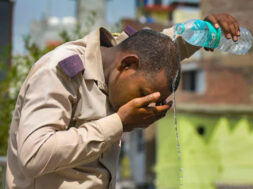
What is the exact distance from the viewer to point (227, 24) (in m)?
2.68

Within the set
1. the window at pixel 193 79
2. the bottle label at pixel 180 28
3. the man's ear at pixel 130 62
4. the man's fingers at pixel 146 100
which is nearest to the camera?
the man's fingers at pixel 146 100

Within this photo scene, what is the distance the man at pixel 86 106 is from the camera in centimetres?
193

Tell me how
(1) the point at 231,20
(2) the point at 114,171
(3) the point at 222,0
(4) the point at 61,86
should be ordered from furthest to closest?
(3) the point at 222,0, (1) the point at 231,20, (2) the point at 114,171, (4) the point at 61,86

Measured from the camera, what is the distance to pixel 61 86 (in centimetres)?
203

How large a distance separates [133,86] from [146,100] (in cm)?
11

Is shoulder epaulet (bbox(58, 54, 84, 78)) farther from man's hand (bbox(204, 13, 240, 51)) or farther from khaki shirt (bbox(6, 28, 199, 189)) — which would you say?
man's hand (bbox(204, 13, 240, 51))

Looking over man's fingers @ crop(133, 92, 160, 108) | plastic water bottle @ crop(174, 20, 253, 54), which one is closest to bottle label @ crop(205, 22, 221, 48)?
plastic water bottle @ crop(174, 20, 253, 54)

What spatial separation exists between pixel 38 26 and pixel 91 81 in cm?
3411

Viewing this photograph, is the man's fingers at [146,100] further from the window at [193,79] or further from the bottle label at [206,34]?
the window at [193,79]

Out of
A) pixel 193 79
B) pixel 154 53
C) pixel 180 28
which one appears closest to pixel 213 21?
pixel 180 28

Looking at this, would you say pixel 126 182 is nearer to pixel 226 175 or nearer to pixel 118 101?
pixel 226 175

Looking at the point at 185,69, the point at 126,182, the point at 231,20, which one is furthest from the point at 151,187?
the point at 231,20

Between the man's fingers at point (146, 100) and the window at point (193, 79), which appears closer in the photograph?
the man's fingers at point (146, 100)

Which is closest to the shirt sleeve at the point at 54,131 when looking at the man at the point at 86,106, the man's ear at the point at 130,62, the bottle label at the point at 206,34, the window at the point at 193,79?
the man at the point at 86,106
